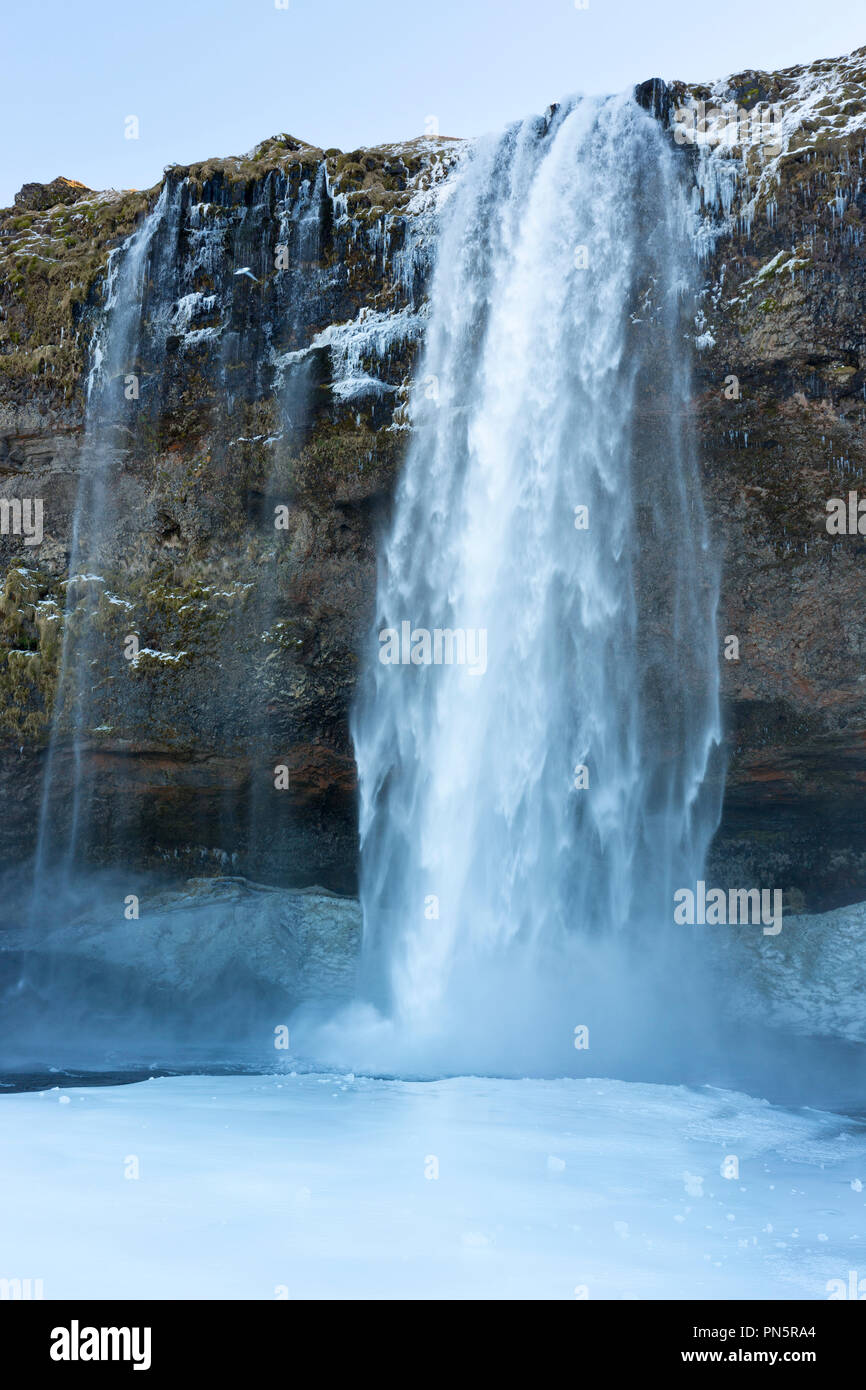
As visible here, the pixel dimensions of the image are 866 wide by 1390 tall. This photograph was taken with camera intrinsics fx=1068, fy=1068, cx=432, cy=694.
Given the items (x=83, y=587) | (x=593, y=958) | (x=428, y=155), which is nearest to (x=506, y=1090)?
(x=593, y=958)

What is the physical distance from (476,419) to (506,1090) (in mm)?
8840

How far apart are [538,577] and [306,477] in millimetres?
3664

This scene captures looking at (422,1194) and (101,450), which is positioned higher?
(101,450)

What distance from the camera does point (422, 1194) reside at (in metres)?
8.14

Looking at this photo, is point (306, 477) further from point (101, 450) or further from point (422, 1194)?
point (422, 1194)

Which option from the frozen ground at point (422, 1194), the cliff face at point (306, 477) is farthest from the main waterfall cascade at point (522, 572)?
the frozen ground at point (422, 1194)

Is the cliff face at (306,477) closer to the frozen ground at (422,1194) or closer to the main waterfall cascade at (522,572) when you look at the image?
the main waterfall cascade at (522,572)

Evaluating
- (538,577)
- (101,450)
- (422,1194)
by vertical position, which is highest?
(101,450)

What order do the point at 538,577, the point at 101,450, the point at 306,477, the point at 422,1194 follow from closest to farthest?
the point at 422,1194
the point at 538,577
the point at 306,477
the point at 101,450

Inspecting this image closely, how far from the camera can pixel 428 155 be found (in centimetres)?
1567

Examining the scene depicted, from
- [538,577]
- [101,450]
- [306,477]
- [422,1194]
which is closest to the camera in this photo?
[422,1194]

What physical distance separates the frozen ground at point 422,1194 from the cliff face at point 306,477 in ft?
18.5

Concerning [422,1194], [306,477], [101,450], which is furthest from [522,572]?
[422,1194]
